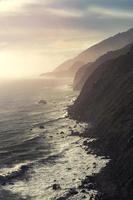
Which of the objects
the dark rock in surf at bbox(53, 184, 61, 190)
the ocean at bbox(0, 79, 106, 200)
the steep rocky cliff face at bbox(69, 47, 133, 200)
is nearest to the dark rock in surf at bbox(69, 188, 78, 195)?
the ocean at bbox(0, 79, 106, 200)

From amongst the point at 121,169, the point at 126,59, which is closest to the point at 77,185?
the point at 121,169

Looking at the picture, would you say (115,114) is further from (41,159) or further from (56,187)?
(56,187)

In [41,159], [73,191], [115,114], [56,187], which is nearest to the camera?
[73,191]

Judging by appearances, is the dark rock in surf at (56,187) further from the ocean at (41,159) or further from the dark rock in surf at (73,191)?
the dark rock in surf at (73,191)

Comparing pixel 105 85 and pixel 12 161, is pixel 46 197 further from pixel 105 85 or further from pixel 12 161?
pixel 105 85

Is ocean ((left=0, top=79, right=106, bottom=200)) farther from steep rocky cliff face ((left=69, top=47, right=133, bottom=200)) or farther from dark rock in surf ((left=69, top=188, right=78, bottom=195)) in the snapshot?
steep rocky cliff face ((left=69, top=47, right=133, bottom=200))

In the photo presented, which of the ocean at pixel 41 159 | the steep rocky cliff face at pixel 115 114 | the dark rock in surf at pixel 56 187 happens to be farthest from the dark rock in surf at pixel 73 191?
the steep rocky cliff face at pixel 115 114

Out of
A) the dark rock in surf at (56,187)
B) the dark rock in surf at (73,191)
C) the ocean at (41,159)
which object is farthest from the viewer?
the ocean at (41,159)

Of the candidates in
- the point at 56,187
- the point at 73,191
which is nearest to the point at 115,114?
the point at 56,187
